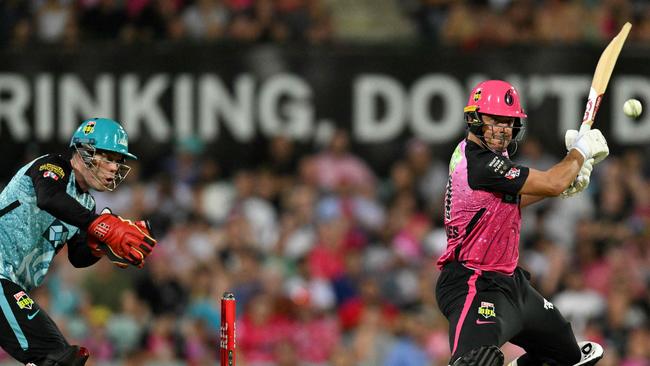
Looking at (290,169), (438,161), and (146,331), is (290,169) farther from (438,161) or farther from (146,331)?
(146,331)

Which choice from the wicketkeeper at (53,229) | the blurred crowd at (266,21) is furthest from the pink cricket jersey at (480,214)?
the blurred crowd at (266,21)

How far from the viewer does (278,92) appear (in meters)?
15.3

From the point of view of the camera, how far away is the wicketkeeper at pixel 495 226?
828cm

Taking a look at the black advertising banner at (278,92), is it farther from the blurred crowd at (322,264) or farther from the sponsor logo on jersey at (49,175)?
the sponsor logo on jersey at (49,175)

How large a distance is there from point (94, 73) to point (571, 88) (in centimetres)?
542

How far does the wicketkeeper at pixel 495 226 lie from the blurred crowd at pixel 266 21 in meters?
6.99

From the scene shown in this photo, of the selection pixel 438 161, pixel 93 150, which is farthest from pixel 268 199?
pixel 93 150

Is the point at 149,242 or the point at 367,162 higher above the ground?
the point at 367,162

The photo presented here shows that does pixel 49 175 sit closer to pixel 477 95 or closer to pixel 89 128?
pixel 89 128

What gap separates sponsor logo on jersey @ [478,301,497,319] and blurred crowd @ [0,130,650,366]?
13.8ft

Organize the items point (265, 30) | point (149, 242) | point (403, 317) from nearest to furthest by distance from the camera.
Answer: point (149, 242) < point (403, 317) < point (265, 30)

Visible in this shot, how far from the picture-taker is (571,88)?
49.4 feet

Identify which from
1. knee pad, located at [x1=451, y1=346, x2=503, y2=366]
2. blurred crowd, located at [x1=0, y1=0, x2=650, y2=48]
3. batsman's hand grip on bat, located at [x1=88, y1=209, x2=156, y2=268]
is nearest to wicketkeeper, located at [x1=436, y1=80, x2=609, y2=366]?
knee pad, located at [x1=451, y1=346, x2=503, y2=366]

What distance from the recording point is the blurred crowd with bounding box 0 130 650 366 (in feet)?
42.8
